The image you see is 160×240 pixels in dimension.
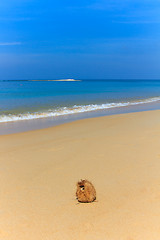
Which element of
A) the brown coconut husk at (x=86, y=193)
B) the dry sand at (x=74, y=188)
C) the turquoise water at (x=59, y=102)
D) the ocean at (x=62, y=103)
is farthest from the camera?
the turquoise water at (x=59, y=102)

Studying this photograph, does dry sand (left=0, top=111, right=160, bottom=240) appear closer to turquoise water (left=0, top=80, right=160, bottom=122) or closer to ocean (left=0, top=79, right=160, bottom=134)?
ocean (left=0, top=79, right=160, bottom=134)

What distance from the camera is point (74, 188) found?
12.7 feet

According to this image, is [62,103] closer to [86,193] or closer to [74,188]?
[74,188]

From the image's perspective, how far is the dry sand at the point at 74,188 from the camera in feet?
9.34

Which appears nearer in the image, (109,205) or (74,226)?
(74,226)

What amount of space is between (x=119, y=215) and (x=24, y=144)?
4203mm

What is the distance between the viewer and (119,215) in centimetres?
310

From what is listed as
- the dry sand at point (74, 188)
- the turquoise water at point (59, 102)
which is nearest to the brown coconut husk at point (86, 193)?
the dry sand at point (74, 188)

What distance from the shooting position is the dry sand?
2.85 metres

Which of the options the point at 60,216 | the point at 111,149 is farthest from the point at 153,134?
the point at 60,216

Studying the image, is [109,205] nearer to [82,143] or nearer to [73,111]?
[82,143]

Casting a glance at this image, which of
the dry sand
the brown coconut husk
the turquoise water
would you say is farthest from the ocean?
the brown coconut husk

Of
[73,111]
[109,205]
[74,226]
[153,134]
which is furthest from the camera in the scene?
[73,111]

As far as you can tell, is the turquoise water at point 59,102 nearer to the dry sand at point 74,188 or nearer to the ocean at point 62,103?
the ocean at point 62,103
